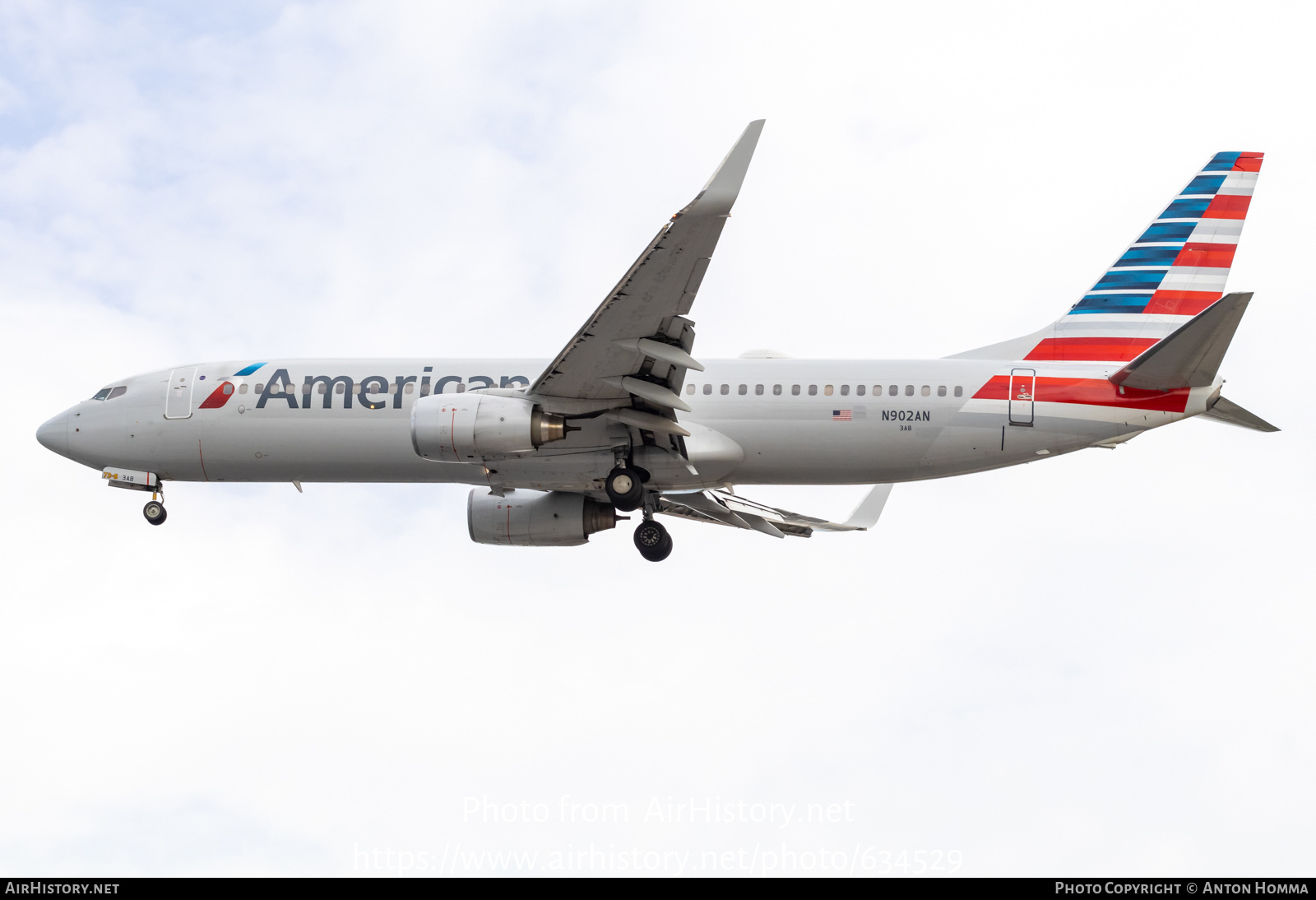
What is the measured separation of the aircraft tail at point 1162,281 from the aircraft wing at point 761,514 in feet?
20.6

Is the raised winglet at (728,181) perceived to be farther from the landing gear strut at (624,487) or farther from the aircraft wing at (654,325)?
the landing gear strut at (624,487)

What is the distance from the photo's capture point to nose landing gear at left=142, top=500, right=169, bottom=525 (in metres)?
31.9

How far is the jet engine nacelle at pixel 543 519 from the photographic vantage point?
31.8 meters

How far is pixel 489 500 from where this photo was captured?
106 feet

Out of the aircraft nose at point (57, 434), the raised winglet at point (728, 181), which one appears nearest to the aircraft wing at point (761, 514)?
the raised winglet at point (728, 181)

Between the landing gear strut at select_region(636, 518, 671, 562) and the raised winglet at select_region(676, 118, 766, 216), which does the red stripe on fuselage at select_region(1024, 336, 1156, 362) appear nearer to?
the landing gear strut at select_region(636, 518, 671, 562)

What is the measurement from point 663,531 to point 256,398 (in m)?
9.37

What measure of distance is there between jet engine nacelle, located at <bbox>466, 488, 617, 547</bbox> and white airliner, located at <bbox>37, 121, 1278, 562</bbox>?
4cm

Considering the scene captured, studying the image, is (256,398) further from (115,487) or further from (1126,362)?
(1126,362)

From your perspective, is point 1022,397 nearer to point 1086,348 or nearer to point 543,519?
point 1086,348

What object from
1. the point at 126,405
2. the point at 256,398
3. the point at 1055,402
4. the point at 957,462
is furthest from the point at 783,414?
the point at 126,405

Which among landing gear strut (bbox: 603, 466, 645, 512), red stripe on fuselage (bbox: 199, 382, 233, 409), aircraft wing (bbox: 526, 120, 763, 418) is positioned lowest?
landing gear strut (bbox: 603, 466, 645, 512)

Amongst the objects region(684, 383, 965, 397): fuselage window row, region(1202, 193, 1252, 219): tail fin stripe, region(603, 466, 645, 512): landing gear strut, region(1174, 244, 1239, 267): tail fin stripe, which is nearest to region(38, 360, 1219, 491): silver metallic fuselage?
region(684, 383, 965, 397): fuselage window row

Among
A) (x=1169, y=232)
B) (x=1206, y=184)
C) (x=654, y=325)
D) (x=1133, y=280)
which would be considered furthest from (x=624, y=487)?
(x=1206, y=184)
